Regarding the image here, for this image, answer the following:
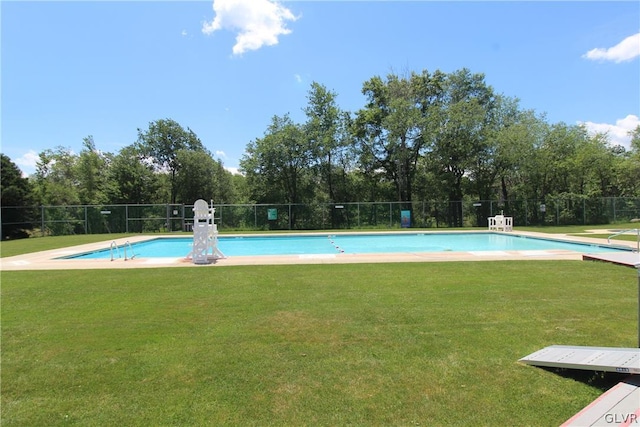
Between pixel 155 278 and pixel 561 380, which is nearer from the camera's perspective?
pixel 561 380

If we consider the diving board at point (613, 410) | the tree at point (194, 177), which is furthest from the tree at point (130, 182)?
the diving board at point (613, 410)

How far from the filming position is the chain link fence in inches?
964

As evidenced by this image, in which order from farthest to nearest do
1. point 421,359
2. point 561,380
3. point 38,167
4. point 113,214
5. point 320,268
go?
point 38,167, point 113,214, point 320,268, point 421,359, point 561,380

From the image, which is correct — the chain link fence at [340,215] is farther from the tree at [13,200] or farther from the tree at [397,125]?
the tree at [397,125]

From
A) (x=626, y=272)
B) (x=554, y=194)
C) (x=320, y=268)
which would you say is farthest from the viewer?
(x=554, y=194)

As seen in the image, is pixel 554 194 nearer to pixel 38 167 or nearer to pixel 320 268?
pixel 320 268

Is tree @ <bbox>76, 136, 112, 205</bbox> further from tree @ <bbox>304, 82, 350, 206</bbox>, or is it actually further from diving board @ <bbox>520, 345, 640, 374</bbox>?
diving board @ <bbox>520, 345, 640, 374</bbox>

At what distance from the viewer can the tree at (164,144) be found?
1352 inches

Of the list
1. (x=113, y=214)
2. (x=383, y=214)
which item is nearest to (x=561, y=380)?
(x=383, y=214)

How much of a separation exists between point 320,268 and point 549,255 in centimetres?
624

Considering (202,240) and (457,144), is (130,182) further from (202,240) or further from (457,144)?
(457,144)

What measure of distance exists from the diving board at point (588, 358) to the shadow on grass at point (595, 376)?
0.07 meters

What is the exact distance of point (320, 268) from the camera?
27.0 ft

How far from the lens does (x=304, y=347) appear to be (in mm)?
3725
